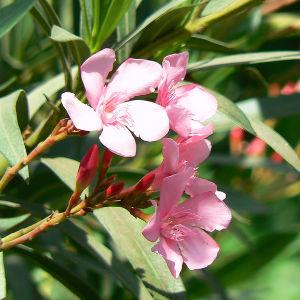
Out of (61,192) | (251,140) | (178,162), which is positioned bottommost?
(251,140)

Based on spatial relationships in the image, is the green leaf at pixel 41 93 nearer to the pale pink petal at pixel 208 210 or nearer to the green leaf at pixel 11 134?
the green leaf at pixel 11 134

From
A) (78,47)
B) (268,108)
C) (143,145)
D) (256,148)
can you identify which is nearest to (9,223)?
(78,47)

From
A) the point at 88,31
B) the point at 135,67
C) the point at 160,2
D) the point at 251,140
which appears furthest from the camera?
the point at 251,140

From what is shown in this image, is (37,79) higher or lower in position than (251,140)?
higher

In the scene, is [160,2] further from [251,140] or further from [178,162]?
[178,162]

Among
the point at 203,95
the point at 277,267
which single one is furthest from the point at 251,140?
the point at 277,267

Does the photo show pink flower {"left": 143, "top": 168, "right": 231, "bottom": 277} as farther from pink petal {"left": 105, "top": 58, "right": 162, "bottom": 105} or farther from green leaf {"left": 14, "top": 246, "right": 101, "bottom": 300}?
green leaf {"left": 14, "top": 246, "right": 101, "bottom": 300}

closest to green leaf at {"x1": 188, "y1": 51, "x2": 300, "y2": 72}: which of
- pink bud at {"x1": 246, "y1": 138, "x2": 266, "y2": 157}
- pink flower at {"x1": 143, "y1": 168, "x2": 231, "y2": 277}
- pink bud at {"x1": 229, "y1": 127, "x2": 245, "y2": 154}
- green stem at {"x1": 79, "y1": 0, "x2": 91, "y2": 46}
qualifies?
green stem at {"x1": 79, "y1": 0, "x2": 91, "y2": 46}

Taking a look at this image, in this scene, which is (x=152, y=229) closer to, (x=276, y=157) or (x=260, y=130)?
(x=260, y=130)
